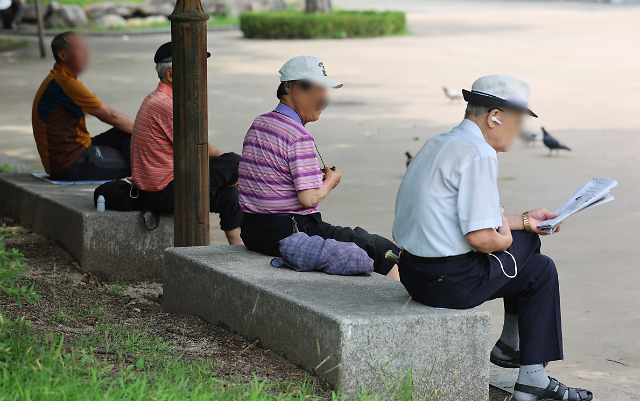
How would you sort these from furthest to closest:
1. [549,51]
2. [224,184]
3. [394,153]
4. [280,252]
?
[549,51] → [394,153] → [224,184] → [280,252]

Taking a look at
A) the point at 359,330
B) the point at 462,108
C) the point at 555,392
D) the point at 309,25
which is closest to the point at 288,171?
the point at 359,330

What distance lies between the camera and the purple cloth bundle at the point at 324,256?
373 cm

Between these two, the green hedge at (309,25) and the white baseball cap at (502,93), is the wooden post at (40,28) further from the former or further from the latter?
the white baseball cap at (502,93)

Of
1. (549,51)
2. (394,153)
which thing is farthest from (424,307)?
(549,51)

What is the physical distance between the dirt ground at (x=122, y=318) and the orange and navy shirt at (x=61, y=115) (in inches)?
33.4

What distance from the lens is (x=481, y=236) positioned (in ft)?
10.1

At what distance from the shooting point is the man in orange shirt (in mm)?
5836

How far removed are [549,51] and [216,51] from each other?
9729 millimetres

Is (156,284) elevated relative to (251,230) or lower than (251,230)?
lower

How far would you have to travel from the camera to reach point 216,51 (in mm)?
22391

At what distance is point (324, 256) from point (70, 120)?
124 inches

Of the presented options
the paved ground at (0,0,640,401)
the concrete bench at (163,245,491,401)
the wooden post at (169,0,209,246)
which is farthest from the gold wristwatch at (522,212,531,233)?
the wooden post at (169,0,209,246)

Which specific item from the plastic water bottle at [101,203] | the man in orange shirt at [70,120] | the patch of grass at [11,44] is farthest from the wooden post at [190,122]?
the patch of grass at [11,44]

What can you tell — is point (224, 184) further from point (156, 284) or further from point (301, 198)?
point (301, 198)
